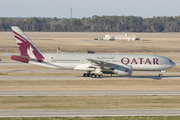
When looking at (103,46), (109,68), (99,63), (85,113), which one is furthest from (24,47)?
(103,46)

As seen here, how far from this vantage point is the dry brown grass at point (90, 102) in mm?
26766

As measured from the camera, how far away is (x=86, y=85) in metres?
39.0

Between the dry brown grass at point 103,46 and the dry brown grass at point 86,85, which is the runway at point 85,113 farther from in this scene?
the dry brown grass at point 103,46

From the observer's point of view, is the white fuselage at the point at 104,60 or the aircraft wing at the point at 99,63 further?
the white fuselage at the point at 104,60

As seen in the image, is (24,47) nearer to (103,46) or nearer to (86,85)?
(86,85)

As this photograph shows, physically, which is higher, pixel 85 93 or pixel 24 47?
pixel 24 47

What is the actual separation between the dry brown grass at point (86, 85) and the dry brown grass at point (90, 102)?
5.46 m

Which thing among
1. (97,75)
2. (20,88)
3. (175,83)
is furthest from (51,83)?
(175,83)

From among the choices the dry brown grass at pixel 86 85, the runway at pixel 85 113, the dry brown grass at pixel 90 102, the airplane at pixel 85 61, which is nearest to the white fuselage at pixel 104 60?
the airplane at pixel 85 61

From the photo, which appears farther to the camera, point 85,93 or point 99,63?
point 99,63

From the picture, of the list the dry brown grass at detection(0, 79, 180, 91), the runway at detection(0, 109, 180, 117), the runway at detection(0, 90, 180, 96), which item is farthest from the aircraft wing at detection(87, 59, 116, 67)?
the runway at detection(0, 109, 180, 117)

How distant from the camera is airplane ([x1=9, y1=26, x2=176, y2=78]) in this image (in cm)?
4491

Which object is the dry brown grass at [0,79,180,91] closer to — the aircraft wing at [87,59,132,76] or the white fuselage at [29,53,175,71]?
the aircraft wing at [87,59,132,76]

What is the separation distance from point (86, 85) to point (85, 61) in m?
7.88
